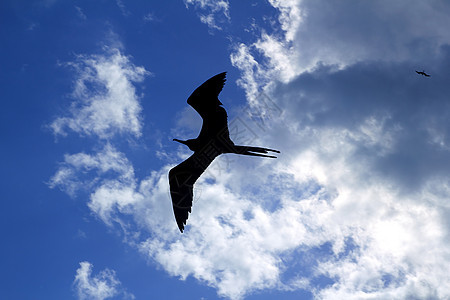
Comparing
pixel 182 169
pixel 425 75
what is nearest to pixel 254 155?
pixel 182 169

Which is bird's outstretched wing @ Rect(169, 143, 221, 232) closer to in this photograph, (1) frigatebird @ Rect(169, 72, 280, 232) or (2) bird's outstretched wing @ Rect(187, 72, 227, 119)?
(1) frigatebird @ Rect(169, 72, 280, 232)

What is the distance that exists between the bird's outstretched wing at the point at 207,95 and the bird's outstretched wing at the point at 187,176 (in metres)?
1.88

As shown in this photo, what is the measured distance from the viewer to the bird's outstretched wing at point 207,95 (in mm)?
13648

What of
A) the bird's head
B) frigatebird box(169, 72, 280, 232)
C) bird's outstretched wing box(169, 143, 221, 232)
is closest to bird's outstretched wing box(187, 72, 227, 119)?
frigatebird box(169, 72, 280, 232)

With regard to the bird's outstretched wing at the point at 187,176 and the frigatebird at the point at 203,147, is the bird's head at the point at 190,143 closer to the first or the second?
the frigatebird at the point at 203,147

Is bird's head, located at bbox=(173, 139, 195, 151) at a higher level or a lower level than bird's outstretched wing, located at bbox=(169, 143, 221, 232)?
higher

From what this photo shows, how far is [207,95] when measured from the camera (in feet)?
45.9

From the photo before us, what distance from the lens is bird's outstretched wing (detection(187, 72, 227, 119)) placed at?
13.6 m

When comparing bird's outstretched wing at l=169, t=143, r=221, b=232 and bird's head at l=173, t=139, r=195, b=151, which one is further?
bird's outstretched wing at l=169, t=143, r=221, b=232

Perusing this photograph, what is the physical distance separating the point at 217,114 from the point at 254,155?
2135 millimetres

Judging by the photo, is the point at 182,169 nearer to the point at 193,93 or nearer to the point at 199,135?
the point at 199,135

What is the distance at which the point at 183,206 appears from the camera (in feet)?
51.4

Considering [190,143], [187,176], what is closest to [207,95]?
[190,143]

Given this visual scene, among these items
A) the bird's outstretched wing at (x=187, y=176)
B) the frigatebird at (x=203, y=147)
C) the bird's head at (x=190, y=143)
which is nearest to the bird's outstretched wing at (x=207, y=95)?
the frigatebird at (x=203, y=147)
